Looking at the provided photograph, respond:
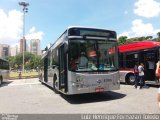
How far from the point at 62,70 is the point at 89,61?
1858 mm

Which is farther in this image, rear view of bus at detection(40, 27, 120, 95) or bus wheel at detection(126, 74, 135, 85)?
bus wheel at detection(126, 74, 135, 85)

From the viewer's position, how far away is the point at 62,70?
13914 mm

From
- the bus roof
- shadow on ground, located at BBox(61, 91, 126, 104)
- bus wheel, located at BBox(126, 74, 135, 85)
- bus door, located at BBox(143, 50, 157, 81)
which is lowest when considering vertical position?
shadow on ground, located at BBox(61, 91, 126, 104)

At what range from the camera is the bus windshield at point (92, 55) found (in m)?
12.5

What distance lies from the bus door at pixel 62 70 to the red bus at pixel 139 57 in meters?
6.46

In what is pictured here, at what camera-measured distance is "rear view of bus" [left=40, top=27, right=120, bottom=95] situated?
12.4m

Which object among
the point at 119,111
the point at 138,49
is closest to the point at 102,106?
the point at 119,111

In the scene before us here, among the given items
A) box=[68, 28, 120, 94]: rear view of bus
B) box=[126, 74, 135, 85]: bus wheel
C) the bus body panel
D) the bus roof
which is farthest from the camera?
box=[126, 74, 135, 85]: bus wheel

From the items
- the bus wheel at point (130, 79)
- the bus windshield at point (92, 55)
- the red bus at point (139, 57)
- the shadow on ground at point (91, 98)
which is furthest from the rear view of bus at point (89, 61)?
the bus wheel at point (130, 79)

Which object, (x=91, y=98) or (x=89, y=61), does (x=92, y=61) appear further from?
(x=91, y=98)

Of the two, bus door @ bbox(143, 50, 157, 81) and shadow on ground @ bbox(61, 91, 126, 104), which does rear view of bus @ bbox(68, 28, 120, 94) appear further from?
bus door @ bbox(143, 50, 157, 81)

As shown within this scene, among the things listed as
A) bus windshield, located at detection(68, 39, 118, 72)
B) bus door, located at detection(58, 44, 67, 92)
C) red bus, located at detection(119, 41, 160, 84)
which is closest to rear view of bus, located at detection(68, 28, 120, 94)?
bus windshield, located at detection(68, 39, 118, 72)

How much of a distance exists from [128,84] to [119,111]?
10595 mm

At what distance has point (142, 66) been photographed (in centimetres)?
1716
